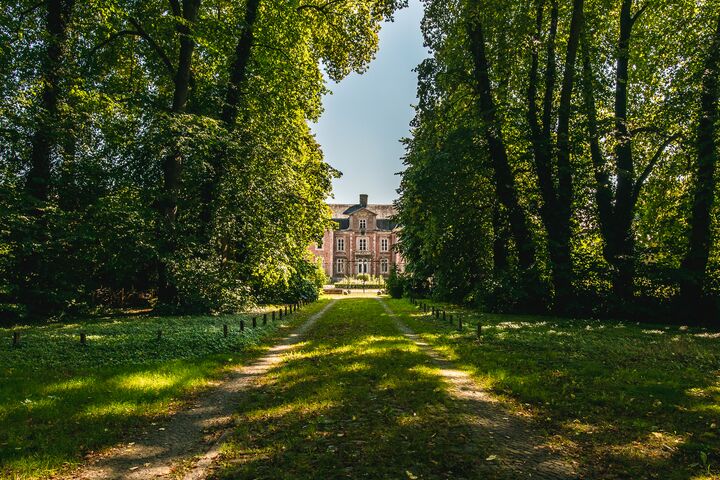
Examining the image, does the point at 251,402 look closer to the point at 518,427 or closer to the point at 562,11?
the point at 518,427

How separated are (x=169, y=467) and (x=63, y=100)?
631 inches

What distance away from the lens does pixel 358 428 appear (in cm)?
476

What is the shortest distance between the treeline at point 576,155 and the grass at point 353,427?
37.4 ft

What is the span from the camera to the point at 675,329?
13406 mm

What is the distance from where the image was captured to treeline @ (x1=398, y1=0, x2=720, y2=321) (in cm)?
1495

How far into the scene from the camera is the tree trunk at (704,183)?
44.1 feet

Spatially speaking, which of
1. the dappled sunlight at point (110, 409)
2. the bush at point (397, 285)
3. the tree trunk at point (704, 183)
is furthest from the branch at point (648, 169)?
the dappled sunlight at point (110, 409)

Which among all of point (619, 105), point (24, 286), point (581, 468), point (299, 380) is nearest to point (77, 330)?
point (24, 286)

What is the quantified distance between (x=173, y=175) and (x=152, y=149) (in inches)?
56.8

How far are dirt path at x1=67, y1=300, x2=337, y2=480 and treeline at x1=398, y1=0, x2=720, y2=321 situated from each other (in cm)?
1358

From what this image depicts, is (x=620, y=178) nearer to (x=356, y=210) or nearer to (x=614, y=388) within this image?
(x=614, y=388)

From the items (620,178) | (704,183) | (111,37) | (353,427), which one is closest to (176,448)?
(353,427)

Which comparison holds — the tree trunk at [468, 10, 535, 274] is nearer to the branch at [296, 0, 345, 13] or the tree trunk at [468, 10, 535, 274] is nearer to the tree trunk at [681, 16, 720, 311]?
the tree trunk at [681, 16, 720, 311]

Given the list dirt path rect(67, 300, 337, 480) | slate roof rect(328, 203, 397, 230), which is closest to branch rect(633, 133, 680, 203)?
dirt path rect(67, 300, 337, 480)
